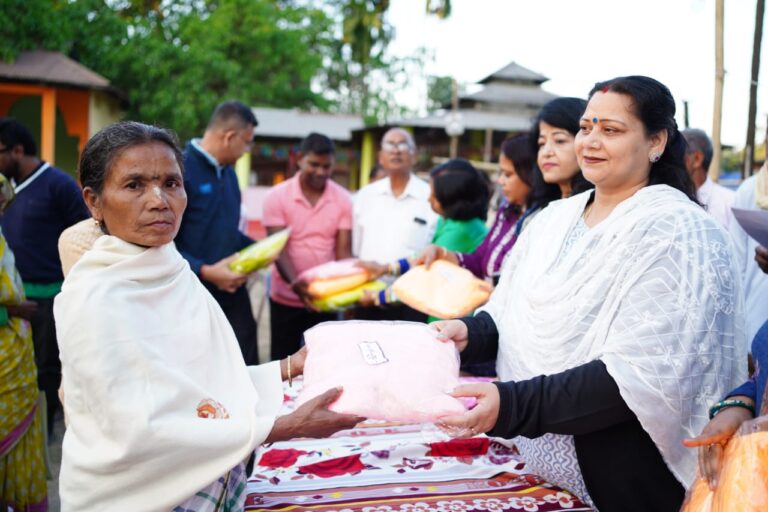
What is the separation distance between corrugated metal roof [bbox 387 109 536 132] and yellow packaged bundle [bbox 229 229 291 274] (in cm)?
1702

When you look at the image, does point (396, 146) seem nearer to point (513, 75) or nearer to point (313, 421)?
point (313, 421)

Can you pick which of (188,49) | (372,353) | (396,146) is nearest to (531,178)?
(396,146)

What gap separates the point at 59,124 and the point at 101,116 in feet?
5.36

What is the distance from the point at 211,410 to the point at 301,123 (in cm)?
2345

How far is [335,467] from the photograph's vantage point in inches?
94.1

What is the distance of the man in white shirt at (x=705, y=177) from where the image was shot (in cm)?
482

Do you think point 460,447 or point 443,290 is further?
point 443,290

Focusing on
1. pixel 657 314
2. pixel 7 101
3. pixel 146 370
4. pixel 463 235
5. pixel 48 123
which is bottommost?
pixel 463 235

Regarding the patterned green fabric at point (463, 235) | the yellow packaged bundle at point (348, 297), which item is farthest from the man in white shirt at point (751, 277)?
the yellow packaged bundle at point (348, 297)

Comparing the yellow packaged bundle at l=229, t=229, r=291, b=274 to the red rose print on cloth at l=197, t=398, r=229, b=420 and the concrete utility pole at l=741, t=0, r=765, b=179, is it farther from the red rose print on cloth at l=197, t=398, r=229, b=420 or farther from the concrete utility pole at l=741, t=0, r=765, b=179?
the concrete utility pole at l=741, t=0, r=765, b=179

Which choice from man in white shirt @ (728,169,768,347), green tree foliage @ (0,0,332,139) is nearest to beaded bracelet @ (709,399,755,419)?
man in white shirt @ (728,169,768,347)

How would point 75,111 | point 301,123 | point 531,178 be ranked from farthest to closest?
point 301,123 → point 75,111 → point 531,178

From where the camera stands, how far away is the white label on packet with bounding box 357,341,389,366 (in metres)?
1.93

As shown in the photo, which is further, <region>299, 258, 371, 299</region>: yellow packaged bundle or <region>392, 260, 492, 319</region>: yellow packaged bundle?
<region>299, 258, 371, 299</region>: yellow packaged bundle
